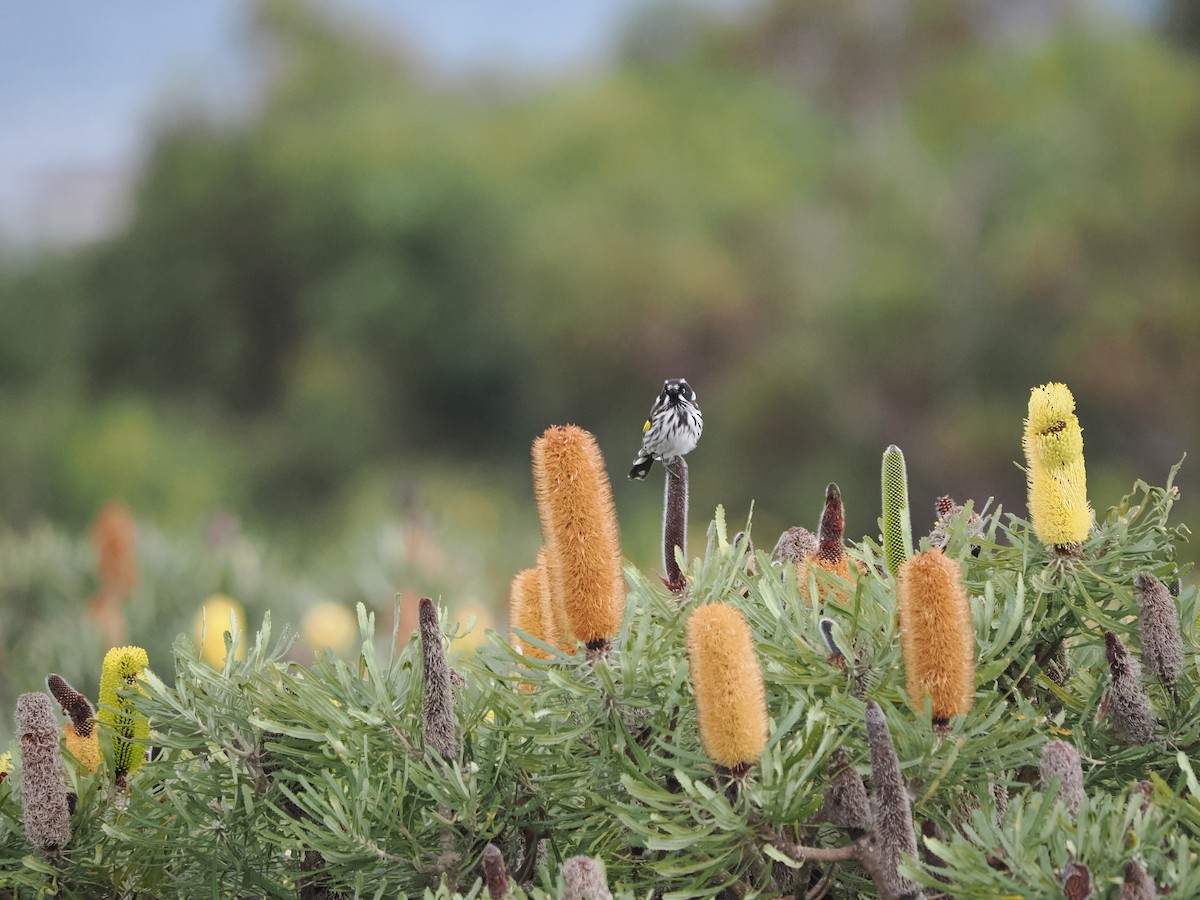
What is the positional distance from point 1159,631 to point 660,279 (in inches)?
690

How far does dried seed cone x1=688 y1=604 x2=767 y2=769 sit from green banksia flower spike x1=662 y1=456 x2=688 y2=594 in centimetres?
13

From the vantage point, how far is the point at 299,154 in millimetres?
21406

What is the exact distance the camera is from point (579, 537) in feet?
1.97

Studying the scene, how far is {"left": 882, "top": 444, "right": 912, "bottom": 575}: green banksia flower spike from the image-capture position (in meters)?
0.66

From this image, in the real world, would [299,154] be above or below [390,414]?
above

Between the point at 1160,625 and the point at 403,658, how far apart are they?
0.35 meters

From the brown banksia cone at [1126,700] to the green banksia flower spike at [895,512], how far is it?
0.33 feet

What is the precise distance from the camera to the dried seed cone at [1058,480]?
65 centimetres

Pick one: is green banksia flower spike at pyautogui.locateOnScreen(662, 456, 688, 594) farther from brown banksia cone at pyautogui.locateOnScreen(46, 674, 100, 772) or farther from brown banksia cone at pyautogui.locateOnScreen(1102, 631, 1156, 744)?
brown banksia cone at pyautogui.locateOnScreen(46, 674, 100, 772)

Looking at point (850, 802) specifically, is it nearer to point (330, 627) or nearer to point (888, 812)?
point (888, 812)

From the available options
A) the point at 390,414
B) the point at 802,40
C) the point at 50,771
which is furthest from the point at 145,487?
the point at 50,771

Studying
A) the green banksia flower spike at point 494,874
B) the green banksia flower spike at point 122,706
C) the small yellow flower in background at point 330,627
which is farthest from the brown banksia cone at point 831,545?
the small yellow flower in background at point 330,627

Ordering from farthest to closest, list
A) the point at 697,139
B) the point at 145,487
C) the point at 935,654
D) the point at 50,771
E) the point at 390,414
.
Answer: the point at 697,139, the point at 390,414, the point at 145,487, the point at 50,771, the point at 935,654

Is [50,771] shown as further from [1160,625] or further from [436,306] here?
[436,306]
